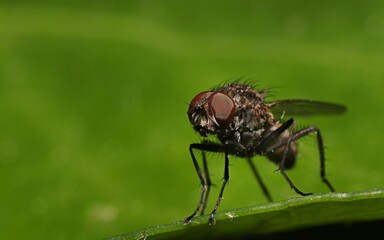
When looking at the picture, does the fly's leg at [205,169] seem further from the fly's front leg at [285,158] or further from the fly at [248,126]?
the fly's front leg at [285,158]

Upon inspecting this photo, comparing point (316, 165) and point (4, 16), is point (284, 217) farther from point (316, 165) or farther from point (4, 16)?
point (4, 16)

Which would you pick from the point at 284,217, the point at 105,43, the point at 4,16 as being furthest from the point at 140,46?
the point at 284,217

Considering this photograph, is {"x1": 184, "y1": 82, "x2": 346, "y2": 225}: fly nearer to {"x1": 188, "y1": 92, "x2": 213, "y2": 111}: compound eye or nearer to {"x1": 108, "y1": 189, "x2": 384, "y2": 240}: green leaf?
{"x1": 188, "y1": 92, "x2": 213, "y2": 111}: compound eye

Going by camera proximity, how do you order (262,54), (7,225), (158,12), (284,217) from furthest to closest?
(158,12) < (262,54) < (7,225) < (284,217)

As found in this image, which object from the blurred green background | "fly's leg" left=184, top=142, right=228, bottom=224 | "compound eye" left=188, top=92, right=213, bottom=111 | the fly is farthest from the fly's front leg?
"compound eye" left=188, top=92, right=213, bottom=111

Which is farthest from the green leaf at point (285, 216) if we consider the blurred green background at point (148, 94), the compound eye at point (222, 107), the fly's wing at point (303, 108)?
the fly's wing at point (303, 108)
